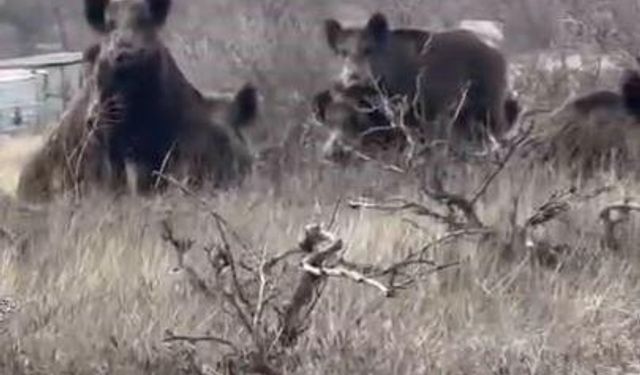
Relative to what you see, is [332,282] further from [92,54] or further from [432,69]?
[432,69]

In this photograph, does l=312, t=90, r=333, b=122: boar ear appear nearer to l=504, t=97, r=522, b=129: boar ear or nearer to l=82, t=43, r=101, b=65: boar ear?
l=504, t=97, r=522, b=129: boar ear

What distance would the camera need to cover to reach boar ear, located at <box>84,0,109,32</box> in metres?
10.4

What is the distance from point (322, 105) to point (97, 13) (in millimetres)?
2447

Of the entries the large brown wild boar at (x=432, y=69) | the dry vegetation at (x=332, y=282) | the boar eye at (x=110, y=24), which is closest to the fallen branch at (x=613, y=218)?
the dry vegetation at (x=332, y=282)

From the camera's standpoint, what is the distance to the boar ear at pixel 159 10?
10.4 meters

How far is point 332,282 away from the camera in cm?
621

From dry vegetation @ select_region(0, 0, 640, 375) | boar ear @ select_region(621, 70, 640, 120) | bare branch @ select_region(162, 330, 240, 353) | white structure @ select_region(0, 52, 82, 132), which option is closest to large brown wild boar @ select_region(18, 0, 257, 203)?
dry vegetation @ select_region(0, 0, 640, 375)

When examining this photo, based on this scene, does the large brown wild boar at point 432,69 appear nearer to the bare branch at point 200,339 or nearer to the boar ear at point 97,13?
the boar ear at point 97,13

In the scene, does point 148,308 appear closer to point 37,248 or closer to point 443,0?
point 37,248

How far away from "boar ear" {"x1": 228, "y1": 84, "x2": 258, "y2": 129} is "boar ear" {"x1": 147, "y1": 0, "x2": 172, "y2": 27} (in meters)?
1.03

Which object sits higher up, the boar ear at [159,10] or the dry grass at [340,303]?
the boar ear at [159,10]

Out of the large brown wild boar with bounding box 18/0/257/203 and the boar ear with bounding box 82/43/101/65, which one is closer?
the large brown wild boar with bounding box 18/0/257/203

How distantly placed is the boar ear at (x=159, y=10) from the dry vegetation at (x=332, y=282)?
1.71 m

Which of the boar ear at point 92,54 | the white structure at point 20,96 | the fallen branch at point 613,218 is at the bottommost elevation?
the white structure at point 20,96
